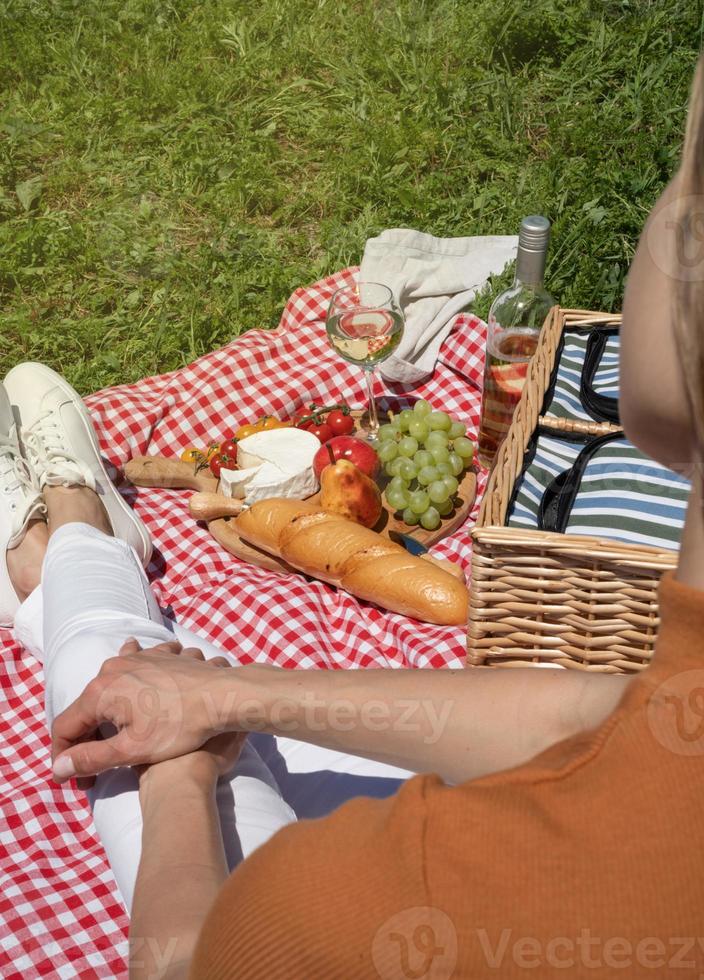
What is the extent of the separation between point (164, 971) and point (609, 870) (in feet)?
1.73

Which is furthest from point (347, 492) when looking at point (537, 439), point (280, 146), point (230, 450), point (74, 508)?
point (280, 146)

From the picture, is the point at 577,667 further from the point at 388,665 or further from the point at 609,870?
the point at 609,870

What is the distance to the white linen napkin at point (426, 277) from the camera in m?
2.40

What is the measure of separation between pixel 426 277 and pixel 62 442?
1.09m

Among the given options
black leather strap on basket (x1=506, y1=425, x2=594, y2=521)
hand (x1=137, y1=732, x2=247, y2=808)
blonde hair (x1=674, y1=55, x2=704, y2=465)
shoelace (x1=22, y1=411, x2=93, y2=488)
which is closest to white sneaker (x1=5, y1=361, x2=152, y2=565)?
shoelace (x1=22, y1=411, x2=93, y2=488)

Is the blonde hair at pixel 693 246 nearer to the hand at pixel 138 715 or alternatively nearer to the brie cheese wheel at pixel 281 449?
the hand at pixel 138 715

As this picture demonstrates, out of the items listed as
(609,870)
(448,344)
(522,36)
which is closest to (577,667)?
(609,870)

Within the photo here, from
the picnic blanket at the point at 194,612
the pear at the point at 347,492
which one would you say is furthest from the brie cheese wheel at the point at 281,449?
the picnic blanket at the point at 194,612

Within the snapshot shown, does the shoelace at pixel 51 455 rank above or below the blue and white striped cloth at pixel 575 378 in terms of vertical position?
below

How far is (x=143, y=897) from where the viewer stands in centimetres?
106

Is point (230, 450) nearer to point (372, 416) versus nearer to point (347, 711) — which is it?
point (372, 416)

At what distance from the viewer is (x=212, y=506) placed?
203 centimetres

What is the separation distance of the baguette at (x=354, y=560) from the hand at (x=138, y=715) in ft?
1.75
